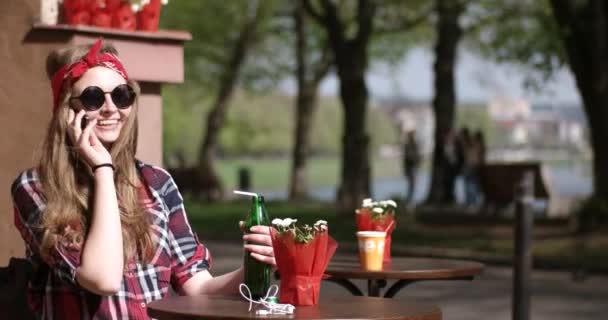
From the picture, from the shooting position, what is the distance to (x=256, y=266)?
4.48m

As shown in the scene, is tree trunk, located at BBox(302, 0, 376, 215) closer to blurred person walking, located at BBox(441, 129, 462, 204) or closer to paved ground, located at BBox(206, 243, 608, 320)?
blurred person walking, located at BBox(441, 129, 462, 204)

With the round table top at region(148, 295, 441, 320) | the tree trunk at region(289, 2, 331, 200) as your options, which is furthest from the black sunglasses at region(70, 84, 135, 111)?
the tree trunk at region(289, 2, 331, 200)

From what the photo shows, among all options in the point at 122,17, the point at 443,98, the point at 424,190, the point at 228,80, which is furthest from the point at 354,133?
the point at 424,190

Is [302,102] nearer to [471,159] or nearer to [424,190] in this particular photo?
[471,159]

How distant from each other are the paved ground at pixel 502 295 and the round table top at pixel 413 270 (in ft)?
19.4

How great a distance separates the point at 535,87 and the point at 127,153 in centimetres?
2908

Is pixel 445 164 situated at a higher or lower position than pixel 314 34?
lower

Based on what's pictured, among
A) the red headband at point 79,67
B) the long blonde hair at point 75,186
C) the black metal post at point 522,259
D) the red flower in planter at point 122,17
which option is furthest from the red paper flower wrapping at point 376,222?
the red headband at point 79,67

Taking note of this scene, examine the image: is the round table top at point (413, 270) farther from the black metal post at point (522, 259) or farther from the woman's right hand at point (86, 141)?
the woman's right hand at point (86, 141)

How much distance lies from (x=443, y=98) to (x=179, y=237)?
2376 centimetres

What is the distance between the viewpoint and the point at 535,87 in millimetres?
32781

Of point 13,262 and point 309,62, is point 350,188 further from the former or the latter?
point 13,262

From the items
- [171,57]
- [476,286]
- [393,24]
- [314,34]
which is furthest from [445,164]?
[171,57]

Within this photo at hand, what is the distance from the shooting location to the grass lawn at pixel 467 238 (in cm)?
1795
